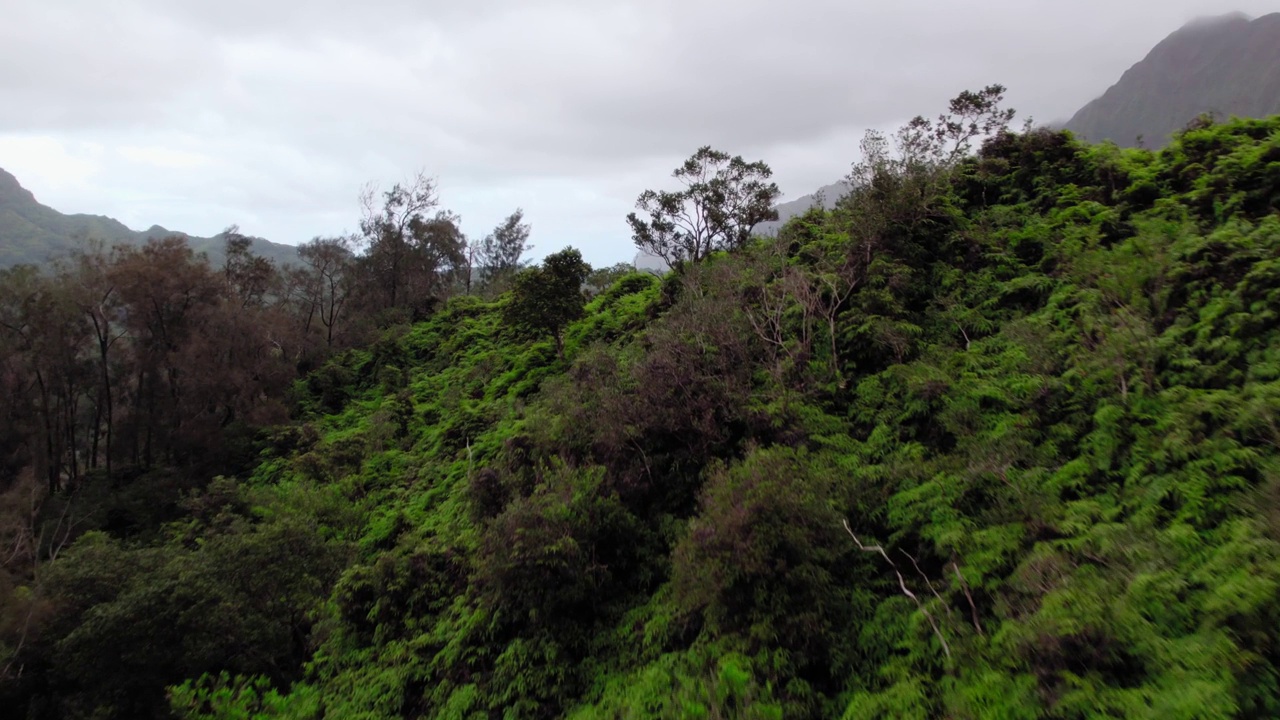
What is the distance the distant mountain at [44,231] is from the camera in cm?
9288

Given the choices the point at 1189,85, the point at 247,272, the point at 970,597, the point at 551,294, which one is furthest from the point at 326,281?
the point at 1189,85

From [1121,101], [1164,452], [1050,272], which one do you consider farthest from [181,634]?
[1121,101]

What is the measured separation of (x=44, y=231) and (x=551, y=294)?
133459 mm

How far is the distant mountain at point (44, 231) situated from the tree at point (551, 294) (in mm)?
78815

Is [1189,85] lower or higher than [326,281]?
higher

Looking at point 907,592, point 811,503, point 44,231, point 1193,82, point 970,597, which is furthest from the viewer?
point 44,231

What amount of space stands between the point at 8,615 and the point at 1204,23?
41.0m

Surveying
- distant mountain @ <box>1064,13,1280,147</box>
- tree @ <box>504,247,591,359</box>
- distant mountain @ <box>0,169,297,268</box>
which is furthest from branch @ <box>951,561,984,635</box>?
distant mountain @ <box>0,169,297,268</box>

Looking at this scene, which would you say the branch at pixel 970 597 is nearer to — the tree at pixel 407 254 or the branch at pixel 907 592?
the branch at pixel 907 592

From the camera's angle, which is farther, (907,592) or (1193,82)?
(1193,82)

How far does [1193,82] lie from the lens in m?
25.1

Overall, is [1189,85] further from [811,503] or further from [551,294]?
[811,503]

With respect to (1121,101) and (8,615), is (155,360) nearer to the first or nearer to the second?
(8,615)

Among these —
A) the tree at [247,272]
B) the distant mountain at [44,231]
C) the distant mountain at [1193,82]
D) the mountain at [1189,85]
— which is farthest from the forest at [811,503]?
the distant mountain at [44,231]
